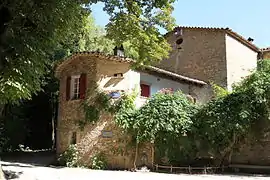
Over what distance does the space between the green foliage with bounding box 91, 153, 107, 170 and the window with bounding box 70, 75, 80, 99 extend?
392 cm

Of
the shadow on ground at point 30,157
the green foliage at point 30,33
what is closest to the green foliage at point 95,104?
the shadow on ground at point 30,157

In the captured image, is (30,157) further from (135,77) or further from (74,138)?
(135,77)

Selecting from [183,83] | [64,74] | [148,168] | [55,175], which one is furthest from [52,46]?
[183,83]

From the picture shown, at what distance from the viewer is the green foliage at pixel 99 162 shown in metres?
19.9

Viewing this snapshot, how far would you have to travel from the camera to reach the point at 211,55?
26.2m

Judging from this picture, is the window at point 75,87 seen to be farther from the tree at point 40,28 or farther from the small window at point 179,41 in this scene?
the small window at point 179,41

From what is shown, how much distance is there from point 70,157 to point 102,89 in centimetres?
430

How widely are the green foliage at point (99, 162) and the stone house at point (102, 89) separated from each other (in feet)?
0.75

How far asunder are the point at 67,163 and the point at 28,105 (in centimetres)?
932

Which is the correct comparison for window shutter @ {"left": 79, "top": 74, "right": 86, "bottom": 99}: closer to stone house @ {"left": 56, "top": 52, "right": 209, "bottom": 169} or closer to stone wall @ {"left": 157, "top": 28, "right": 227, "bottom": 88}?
stone house @ {"left": 56, "top": 52, "right": 209, "bottom": 169}

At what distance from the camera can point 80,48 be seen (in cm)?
2939

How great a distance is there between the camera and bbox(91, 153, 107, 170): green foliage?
1992cm

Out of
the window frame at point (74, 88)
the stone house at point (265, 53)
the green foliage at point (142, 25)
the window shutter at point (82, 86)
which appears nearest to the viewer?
the green foliage at point (142, 25)

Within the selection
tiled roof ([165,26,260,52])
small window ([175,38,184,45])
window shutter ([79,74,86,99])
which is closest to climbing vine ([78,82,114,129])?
window shutter ([79,74,86,99])
